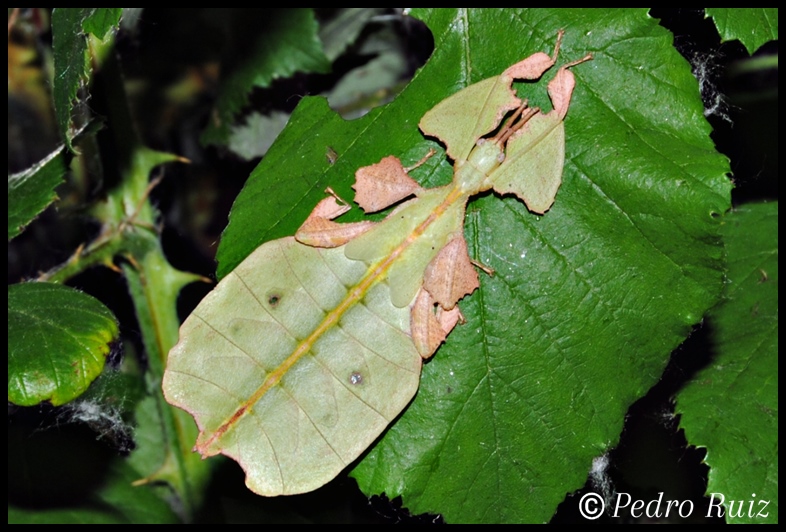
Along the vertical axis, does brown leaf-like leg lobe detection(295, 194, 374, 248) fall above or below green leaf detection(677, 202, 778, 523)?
above

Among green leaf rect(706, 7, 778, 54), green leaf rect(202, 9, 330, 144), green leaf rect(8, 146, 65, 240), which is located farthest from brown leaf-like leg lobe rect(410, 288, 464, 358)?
green leaf rect(202, 9, 330, 144)

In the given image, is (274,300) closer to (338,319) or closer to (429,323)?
(338,319)

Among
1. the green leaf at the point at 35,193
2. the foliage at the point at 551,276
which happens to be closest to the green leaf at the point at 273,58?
the foliage at the point at 551,276

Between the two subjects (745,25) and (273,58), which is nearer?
(745,25)

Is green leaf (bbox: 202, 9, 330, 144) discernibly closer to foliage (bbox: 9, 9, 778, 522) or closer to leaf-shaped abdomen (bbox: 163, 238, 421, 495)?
foliage (bbox: 9, 9, 778, 522)

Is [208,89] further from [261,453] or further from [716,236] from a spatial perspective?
[716,236]

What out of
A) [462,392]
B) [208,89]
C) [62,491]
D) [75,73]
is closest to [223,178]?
[208,89]

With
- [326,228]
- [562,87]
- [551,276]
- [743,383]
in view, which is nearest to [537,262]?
[551,276]
